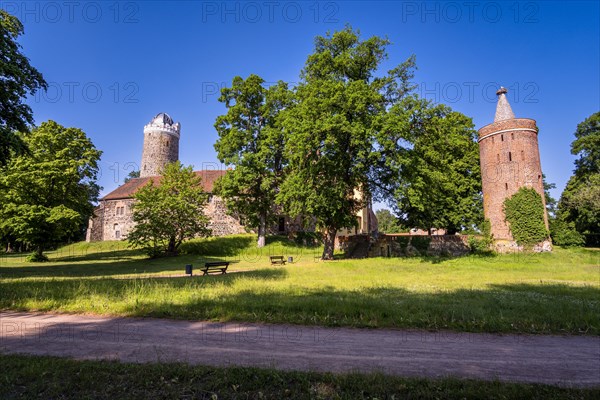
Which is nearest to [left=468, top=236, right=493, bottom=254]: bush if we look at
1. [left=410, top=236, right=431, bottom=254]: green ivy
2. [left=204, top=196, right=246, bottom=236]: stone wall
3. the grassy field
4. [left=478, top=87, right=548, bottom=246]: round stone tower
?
[left=478, top=87, right=548, bottom=246]: round stone tower

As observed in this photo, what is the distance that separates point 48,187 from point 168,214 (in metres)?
10.1

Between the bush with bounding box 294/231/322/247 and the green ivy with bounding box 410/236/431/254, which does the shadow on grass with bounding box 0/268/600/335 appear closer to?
the green ivy with bounding box 410/236/431/254

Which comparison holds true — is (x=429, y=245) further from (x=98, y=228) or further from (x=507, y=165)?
(x=98, y=228)

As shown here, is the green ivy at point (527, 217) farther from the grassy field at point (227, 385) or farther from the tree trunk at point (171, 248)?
the tree trunk at point (171, 248)

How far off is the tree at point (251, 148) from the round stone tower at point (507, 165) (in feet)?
75.3

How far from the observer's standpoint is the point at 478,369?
4.92 meters

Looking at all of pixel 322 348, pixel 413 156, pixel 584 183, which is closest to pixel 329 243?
pixel 413 156

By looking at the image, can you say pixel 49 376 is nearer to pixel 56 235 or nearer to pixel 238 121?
pixel 56 235

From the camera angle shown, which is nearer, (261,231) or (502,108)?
(261,231)

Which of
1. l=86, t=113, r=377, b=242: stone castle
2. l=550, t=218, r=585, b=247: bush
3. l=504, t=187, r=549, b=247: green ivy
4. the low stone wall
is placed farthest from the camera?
l=86, t=113, r=377, b=242: stone castle

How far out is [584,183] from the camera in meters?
38.5

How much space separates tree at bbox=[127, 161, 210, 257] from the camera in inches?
1276

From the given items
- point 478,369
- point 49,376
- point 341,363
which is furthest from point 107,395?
point 478,369

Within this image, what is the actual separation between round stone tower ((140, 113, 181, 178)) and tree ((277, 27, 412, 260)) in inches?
1870
